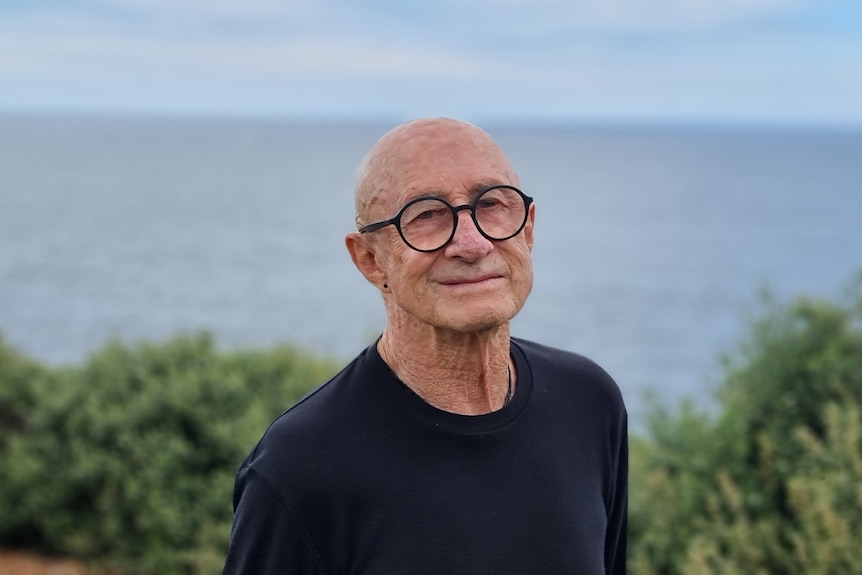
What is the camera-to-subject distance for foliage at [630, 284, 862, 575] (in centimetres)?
485

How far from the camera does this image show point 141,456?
23.4ft

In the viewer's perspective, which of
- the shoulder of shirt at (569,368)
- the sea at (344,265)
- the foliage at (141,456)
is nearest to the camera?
the shoulder of shirt at (569,368)

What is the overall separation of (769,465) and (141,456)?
4538mm

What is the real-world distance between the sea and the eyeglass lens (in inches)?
88.8

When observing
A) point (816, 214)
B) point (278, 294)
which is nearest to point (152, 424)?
point (278, 294)

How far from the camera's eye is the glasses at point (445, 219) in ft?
6.79

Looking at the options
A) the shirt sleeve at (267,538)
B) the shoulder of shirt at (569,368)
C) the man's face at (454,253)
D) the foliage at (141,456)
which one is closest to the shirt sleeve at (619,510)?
the shoulder of shirt at (569,368)

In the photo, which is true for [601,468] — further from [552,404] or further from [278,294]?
[278,294]

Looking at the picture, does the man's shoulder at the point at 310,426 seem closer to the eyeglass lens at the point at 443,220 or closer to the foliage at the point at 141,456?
the eyeglass lens at the point at 443,220

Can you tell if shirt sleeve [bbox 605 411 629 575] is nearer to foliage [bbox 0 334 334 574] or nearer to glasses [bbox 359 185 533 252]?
glasses [bbox 359 185 533 252]

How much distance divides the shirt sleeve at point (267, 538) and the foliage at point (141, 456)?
458cm

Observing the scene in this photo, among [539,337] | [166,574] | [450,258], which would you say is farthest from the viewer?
[539,337]

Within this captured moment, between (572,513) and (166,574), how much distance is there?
5440 mm

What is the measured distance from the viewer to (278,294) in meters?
38.8
